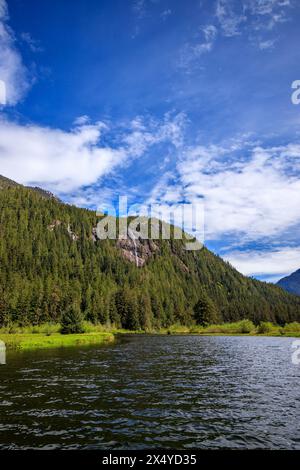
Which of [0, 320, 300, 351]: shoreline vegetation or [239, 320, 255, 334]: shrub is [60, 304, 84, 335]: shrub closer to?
[0, 320, 300, 351]: shoreline vegetation

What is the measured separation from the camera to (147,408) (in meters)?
25.3

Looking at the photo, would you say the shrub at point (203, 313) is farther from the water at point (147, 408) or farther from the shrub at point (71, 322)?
the water at point (147, 408)

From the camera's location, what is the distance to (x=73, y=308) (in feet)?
364

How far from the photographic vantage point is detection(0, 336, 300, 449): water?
746 inches

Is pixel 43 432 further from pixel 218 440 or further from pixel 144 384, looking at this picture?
pixel 144 384

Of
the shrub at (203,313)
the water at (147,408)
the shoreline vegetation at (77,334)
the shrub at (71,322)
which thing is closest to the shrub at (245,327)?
the shoreline vegetation at (77,334)

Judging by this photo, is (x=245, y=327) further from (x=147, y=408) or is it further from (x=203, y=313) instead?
(x=147, y=408)

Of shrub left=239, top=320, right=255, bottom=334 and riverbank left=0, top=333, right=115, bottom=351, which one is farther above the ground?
riverbank left=0, top=333, right=115, bottom=351

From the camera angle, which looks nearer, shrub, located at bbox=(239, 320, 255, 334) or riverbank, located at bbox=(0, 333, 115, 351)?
riverbank, located at bbox=(0, 333, 115, 351)

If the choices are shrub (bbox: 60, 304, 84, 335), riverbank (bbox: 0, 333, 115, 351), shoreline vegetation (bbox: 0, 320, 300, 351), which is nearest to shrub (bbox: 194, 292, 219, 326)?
shoreline vegetation (bbox: 0, 320, 300, 351)

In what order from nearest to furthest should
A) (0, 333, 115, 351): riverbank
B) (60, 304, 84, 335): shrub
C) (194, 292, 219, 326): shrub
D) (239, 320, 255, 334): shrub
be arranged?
(0, 333, 115, 351): riverbank < (60, 304, 84, 335): shrub < (239, 320, 255, 334): shrub < (194, 292, 219, 326): shrub

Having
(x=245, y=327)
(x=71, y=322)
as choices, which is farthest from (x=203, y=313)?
(x=71, y=322)

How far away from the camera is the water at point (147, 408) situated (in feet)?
62.2
